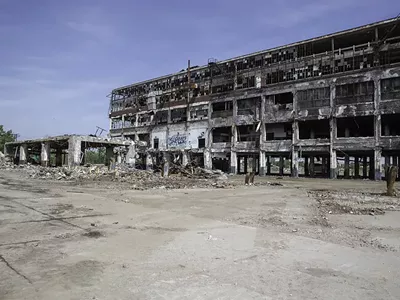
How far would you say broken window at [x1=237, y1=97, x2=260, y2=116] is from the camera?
43.3 metres

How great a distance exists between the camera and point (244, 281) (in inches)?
168

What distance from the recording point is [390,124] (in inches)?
1443

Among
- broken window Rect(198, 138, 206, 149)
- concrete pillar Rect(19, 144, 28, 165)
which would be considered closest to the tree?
concrete pillar Rect(19, 144, 28, 165)

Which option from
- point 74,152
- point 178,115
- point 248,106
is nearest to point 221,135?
point 248,106

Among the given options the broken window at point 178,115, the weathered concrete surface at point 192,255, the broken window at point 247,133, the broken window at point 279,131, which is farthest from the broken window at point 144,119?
the weathered concrete surface at point 192,255

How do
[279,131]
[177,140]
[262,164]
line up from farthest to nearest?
[177,140] → [279,131] → [262,164]

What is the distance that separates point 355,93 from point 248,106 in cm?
1375

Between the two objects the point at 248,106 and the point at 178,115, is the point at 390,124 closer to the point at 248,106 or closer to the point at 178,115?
the point at 248,106

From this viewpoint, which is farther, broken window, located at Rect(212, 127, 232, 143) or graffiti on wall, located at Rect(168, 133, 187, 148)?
graffiti on wall, located at Rect(168, 133, 187, 148)

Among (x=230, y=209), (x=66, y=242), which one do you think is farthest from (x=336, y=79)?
(x=66, y=242)

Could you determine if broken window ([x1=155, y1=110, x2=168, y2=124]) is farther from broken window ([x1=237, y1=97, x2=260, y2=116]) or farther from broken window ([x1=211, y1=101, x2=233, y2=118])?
broken window ([x1=237, y1=97, x2=260, y2=116])

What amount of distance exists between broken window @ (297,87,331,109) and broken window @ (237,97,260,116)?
6.19 m

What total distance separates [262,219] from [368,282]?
4725 millimetres

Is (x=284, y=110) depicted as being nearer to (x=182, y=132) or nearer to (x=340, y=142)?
(x=340, y=142)
